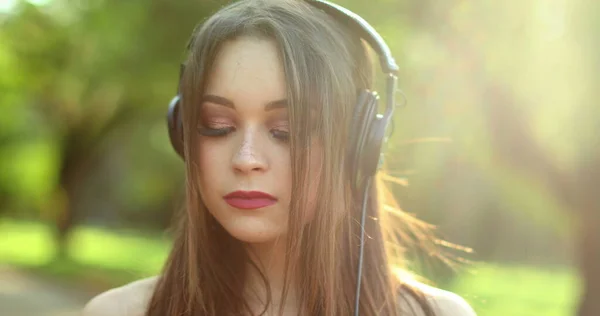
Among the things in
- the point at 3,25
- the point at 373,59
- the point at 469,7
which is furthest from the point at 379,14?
the point at 3,25

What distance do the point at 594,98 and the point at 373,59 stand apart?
4.24 metres

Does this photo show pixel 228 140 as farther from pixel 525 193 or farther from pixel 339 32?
pixel 525 193

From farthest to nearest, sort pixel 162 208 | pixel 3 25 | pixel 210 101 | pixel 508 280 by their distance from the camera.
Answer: pixel 162 208 < pixel 3 25 < pixel 508 280 < pixel 210 101

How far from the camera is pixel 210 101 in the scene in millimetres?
1755

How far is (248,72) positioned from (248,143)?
0.54 ft

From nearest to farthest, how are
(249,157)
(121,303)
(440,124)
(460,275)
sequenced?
(249,157), (121,303), (460,275), (440,124)

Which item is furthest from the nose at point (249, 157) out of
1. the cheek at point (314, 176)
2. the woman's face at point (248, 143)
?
the cheek at point (314, 176)

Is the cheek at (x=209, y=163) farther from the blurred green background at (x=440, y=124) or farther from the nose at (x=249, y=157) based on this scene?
the blurred green background at (x=440, y=124)

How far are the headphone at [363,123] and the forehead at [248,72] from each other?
0.16 metres

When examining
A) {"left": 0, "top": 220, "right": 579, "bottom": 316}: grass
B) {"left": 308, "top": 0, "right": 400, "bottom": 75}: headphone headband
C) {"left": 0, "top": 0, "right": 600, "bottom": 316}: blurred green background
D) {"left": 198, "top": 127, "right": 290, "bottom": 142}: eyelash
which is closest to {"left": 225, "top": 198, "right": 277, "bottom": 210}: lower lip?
{"left": 198, "top": 127, "right": 290, "bottom": 142}: eyelash

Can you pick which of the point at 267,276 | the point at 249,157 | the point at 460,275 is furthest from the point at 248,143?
the point at 460,275

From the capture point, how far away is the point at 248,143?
1704mm

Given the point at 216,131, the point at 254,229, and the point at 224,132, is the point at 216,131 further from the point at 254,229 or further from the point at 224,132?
the point at 254,229

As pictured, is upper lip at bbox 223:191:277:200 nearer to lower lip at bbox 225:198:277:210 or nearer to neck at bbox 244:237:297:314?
lower lip at bbox 225:198:277:210
